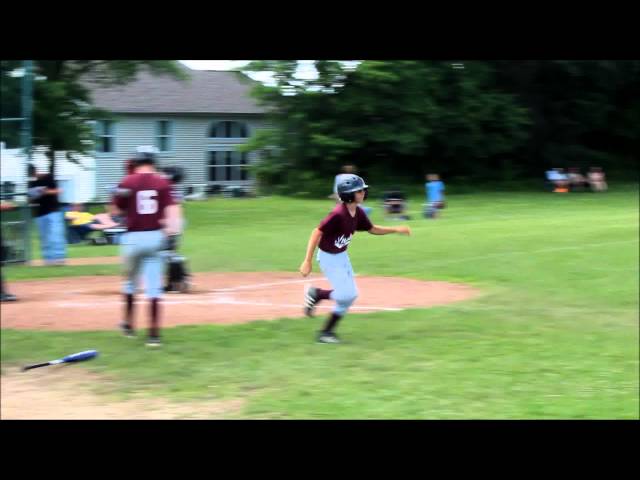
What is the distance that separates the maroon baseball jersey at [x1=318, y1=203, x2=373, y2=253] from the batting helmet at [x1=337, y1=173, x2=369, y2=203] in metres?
0.03

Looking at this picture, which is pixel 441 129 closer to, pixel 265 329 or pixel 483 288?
pixel 265 329

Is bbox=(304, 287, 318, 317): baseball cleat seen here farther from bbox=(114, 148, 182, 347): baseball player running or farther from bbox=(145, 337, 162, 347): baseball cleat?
bbox=(145, 337, 162, 347): baseball cleat

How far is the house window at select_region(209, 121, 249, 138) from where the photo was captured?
2.32m

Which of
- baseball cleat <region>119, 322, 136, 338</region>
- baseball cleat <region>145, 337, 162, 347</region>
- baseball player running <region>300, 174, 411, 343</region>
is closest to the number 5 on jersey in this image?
baseball player running <region>300, 174, 411, 343</region>

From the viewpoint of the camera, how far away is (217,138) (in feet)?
8.84

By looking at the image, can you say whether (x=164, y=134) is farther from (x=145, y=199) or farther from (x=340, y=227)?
(x=340, y=227)

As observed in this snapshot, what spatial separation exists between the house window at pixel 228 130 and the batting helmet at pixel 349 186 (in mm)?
768

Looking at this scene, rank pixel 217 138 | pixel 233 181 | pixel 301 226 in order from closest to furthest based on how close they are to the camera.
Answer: pixel 301 226
pixel 233 181
pixel 217 138

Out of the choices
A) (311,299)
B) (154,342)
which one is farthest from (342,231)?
(154,342)

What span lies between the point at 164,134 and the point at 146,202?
1.10 meters

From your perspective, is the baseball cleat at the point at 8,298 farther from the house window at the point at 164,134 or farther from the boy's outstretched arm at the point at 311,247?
the boy's outstretched arm at the point at 311,247

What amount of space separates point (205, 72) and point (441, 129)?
2.06m

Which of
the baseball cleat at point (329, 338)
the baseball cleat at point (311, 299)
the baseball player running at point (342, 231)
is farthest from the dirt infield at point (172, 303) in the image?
the baseball player running at point (342, 231)
